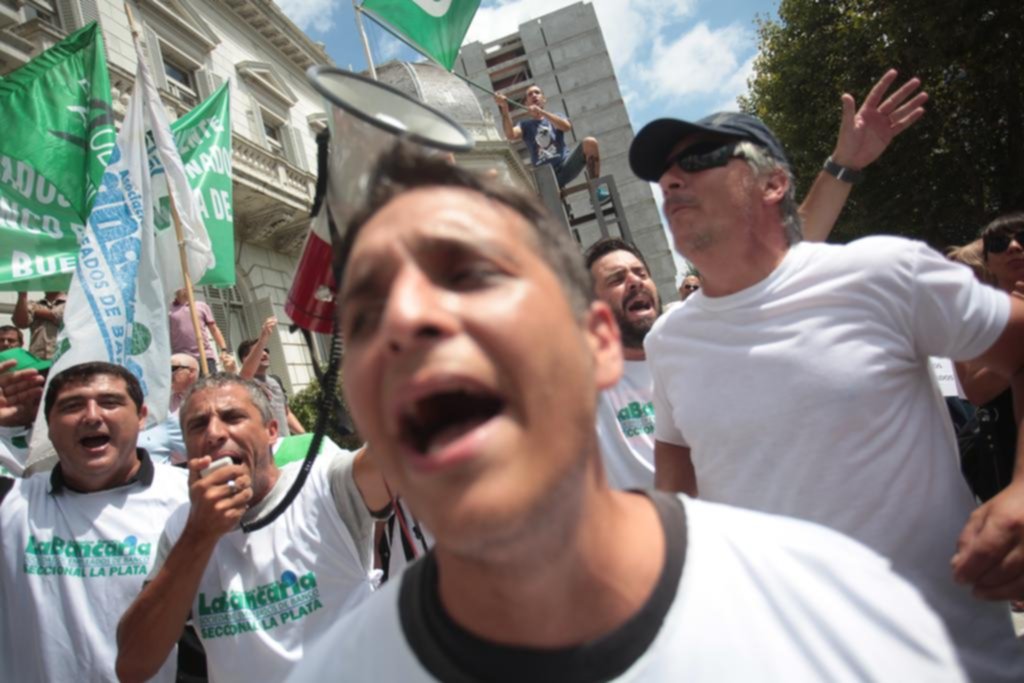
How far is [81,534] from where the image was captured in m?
Answer: 2.71

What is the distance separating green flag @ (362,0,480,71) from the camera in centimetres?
657

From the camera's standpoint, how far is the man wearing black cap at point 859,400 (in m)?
1.53

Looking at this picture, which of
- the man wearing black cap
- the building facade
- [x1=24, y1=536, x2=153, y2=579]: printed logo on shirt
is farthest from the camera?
the building facade

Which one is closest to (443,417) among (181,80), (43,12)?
(43,12)

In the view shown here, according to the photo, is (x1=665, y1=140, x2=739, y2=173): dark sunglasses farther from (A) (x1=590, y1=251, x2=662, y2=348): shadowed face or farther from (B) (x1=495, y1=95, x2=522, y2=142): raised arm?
(B) (x1=495, y1=95, x2=522, y2=142): raised arm

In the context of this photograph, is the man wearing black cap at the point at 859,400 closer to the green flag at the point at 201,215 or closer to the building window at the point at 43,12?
the green flag at the point at 201,215

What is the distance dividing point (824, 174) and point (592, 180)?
5337 millimetres

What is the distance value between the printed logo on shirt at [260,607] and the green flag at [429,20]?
216 inches

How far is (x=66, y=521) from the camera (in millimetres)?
Result: 2746

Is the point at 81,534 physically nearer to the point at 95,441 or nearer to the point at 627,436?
the point at 95,441

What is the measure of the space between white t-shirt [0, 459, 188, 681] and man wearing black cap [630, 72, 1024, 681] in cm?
209

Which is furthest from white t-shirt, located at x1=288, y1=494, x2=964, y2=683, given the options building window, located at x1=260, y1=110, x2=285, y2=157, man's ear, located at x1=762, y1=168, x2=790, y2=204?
building window, located at x1=260, y1=110, x2=285, y2=157

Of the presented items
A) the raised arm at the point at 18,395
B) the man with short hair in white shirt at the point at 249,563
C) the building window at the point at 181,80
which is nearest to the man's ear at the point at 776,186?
the man with short hair in white shirt at the point at 249,563

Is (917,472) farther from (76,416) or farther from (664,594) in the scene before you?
(76,416)
